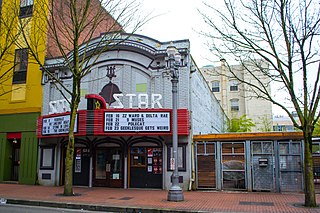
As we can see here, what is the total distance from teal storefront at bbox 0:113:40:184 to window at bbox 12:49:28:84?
241 centimetres

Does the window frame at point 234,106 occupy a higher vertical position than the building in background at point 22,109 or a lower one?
higher

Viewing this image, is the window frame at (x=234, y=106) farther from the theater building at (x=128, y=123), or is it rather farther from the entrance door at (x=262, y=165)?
the entrance door at (x=262, y=165)

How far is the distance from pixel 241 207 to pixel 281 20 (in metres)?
7.21

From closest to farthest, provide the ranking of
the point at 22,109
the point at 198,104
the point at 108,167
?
the point at 108,167 < the point at 198,104 < the point at 22,109

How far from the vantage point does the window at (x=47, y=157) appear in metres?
19.3

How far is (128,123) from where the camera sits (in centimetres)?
1647

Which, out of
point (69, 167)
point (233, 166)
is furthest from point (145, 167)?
point (233, 166)

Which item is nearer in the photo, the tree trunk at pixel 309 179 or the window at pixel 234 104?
the tree trunk at pixel 309 179

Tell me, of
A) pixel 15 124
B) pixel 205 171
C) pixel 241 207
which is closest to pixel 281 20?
pixel 241 207

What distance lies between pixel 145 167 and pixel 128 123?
270 cm

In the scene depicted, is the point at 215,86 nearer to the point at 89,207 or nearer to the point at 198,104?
the point at 198,104

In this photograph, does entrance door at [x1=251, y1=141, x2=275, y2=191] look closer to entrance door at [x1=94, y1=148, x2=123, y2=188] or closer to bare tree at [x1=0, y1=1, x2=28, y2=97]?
entrance door at [x1=94, y1=148, x2=123, y2=188]

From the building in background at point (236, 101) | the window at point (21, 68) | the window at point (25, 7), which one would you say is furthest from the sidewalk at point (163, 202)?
the building in background at point (236, 101)

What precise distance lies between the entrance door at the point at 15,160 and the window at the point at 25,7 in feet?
28.0
